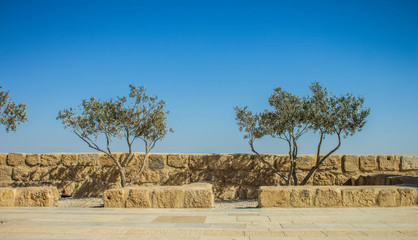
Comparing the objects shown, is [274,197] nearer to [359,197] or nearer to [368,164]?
[359,197]

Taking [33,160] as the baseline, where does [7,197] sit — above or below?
below

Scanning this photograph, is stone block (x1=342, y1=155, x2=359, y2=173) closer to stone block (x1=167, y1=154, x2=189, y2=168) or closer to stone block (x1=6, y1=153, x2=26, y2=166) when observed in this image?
stone block (x1=167, y1=154, x2=189, y2=168)

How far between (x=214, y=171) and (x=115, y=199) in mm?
4385

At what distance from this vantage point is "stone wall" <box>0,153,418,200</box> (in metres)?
10.1

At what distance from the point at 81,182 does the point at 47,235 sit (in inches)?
257

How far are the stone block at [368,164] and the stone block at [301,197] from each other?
195 inches

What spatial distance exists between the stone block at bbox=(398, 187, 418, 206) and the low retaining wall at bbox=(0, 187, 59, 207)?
21.8 feet

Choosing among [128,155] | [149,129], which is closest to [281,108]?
[149,129]

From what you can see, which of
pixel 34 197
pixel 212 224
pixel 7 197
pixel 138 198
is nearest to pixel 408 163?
pixel 212 224

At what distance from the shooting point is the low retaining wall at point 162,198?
6.14m

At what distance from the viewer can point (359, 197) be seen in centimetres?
601

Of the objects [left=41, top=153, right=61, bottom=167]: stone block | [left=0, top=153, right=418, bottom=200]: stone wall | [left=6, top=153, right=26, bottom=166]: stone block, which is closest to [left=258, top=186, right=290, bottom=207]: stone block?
[left=0, top=153, right=418, bottom=200]: stone wall

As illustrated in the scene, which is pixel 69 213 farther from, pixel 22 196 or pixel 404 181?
pixel 404 181

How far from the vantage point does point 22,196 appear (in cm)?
674
